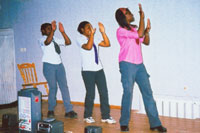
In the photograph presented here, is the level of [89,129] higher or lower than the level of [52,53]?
lower

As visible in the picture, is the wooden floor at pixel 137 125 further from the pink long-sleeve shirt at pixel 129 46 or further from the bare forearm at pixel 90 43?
the bare forearm at pixel 90 43

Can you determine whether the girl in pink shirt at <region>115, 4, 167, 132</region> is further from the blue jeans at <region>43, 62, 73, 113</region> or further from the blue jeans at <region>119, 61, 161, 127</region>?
the blue jeans at <region>43, 62, 73, 113</region>

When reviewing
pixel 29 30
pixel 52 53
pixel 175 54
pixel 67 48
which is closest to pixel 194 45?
pixel 175 54

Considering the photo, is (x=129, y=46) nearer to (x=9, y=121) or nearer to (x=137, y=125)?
(x=137, y=125)

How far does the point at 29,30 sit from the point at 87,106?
2.54m

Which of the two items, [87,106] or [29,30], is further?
[29,30]

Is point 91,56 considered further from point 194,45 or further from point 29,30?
point 29,30

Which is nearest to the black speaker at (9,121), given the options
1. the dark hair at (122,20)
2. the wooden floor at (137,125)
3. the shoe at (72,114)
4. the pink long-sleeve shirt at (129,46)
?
the wooden floor at (137,125)

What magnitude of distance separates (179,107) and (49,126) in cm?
183

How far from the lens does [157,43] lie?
3590mm

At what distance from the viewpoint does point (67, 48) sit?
4520mm

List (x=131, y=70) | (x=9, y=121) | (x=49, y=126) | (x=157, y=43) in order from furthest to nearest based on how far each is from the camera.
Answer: (x=157, y=43)
(x=9, y=121)
(x=131, y=70)
(x=49, y=126)

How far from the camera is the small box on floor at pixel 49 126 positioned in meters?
2.20

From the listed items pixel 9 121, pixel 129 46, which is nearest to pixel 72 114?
pixel 9 121
